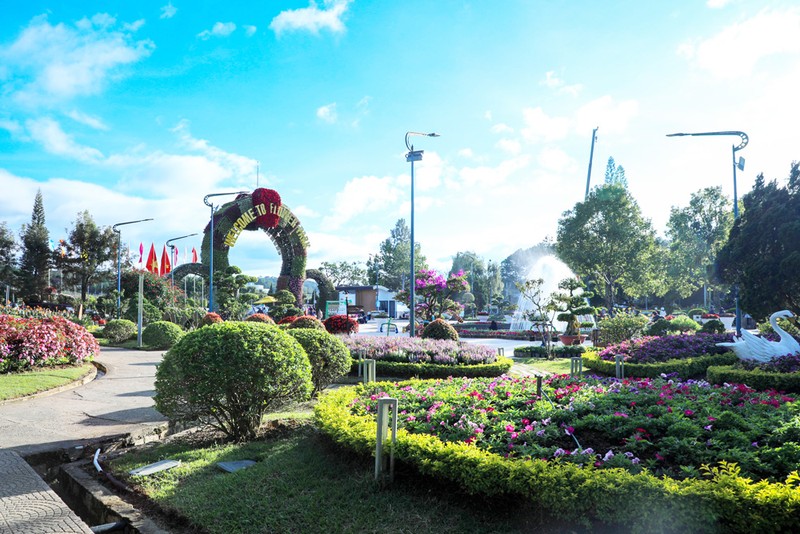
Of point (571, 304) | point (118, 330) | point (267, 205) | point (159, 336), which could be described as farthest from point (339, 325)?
point (267, 205)

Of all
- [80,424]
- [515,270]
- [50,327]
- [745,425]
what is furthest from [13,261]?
[515,270]

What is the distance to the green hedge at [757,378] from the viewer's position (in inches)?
352

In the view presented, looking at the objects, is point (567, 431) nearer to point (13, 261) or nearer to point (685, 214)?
point (685, 214)

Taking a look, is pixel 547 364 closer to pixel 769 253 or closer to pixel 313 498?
pixel 769 253

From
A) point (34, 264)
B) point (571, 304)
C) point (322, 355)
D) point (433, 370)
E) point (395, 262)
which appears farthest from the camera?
point (395, 262)

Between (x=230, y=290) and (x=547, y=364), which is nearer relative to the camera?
(x=547, y=364)

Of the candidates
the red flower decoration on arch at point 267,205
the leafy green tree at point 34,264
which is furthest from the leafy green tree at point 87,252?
the red flower decoration on arch at point 267,205

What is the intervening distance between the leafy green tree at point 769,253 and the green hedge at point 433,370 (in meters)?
7.16

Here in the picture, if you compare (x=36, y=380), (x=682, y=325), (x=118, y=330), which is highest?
(x=682, y=325)

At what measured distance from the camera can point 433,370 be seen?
11.8 metres

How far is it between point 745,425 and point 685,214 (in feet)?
136

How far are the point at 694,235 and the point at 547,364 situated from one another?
1242 inches

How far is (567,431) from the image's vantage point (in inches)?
189

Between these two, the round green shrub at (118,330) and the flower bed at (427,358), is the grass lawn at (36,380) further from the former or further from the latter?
the round green shrub at (118,330)
